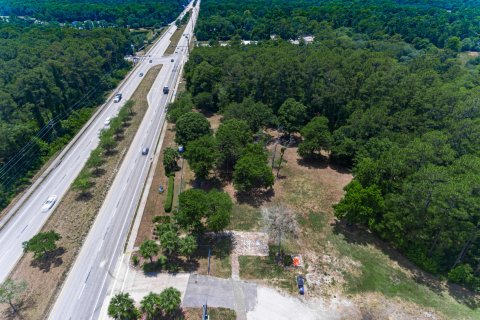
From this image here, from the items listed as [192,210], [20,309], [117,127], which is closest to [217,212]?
[192,210]

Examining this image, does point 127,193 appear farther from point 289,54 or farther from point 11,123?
point 289,54

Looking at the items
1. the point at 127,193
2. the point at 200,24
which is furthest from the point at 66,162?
the point at 200,24

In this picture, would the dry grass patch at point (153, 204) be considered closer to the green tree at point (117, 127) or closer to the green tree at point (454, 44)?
the green tree at point (117, 127)

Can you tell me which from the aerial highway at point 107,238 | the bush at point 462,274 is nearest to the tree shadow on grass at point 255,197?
the aerial highway at point 107,238

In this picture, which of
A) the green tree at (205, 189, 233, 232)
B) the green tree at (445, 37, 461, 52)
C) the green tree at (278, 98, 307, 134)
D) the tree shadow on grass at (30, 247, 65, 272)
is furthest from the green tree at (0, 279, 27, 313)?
the green tree at (445, 37, 461, 52)

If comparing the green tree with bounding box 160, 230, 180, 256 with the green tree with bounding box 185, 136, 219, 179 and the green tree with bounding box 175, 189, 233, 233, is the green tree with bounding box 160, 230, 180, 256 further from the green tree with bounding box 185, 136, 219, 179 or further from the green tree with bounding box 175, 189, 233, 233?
the green tree with bounding box 185, 136, 219, 179
